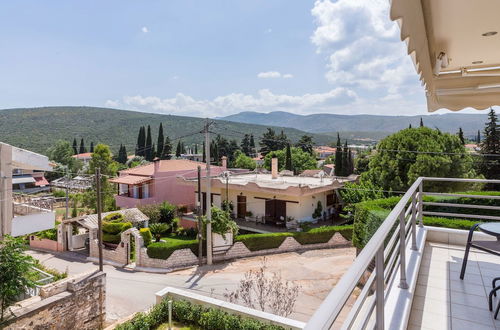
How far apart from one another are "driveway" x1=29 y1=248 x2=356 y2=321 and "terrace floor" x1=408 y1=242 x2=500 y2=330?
677cm

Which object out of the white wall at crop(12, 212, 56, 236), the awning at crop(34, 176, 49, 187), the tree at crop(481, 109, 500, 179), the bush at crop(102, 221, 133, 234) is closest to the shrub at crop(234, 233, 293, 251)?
the bush at crop(102, 221, 133, 234)

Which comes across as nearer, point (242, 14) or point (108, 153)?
point (242, 14)

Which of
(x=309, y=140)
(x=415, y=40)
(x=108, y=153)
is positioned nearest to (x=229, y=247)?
(x=415, y=40)

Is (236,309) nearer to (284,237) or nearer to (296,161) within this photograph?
(284,237)

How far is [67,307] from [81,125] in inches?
3214

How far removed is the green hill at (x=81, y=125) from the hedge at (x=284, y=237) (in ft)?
145

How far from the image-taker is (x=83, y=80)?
102 feet

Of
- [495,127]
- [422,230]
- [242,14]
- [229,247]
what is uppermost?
[242,14]

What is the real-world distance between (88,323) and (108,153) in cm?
2348

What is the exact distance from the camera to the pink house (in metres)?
25.3

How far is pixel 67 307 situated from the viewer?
796cm

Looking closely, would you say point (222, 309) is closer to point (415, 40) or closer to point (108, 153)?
point (415, 40)

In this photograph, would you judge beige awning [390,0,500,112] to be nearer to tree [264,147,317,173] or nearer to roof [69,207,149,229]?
roof [69,207,149,229]

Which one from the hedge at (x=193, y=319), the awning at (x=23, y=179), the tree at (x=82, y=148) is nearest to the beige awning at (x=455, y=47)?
the hedge at (x=193, y=319)
